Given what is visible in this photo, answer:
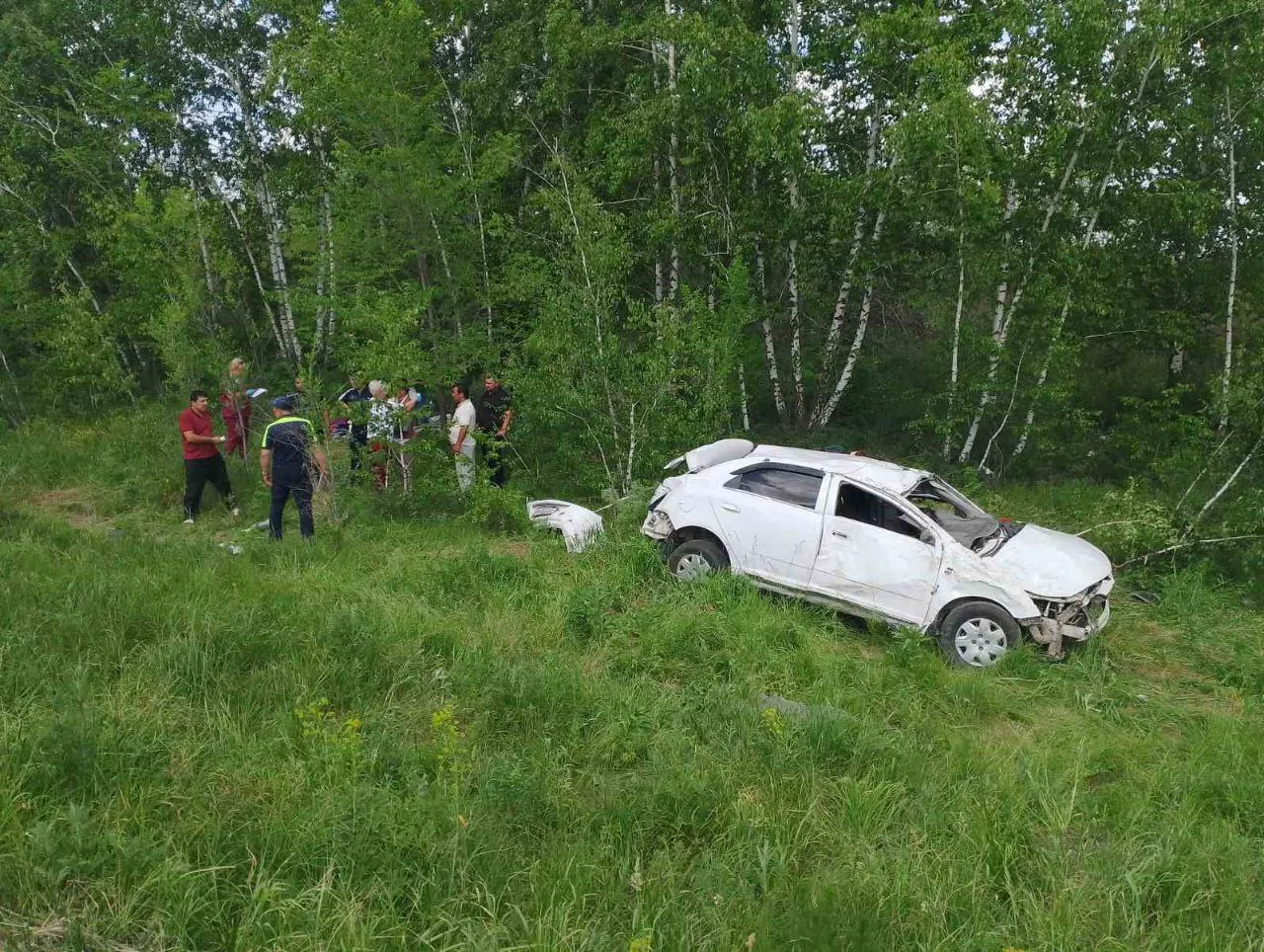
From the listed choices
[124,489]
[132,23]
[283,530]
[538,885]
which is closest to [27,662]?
[538,885]

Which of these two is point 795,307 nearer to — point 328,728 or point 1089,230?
point 1089,230

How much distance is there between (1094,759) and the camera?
159 inches

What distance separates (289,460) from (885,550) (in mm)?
5753

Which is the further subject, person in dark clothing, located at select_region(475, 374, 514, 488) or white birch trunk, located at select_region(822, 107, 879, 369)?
white birch trunk, located at select_region(822, 107, 879, 369)

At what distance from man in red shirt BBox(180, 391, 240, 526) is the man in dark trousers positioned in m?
1.60

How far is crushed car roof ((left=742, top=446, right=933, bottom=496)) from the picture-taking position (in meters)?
6.07

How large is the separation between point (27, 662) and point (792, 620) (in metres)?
4.82

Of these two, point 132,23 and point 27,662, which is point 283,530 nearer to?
point 27,662

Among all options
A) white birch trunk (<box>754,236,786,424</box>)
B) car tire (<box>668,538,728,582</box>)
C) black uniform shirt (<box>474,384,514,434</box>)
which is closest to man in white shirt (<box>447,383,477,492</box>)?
black uniform shirt (<box>474,384,514,434</box>)

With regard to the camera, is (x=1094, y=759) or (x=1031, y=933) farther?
(x=1094, y=759)

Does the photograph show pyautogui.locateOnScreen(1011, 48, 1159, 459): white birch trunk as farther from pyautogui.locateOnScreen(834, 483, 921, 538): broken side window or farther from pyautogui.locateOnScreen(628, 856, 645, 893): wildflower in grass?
pyautogui.locateOnScreen(628, 856, 645, 893): wildflower in grass

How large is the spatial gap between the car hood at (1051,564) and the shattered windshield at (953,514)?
0.22 m

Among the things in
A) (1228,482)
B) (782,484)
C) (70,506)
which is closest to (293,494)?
(70,506)

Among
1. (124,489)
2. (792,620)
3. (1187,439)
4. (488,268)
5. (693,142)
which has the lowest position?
(124,489)
